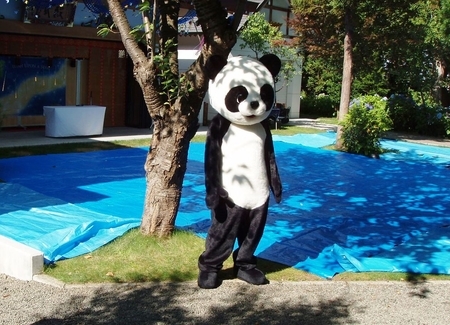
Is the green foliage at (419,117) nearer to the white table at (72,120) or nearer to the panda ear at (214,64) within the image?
the white table at (72,120)

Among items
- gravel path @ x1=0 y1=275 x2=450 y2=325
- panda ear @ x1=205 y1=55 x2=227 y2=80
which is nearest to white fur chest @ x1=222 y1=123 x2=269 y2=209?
panda ear @ x1=205 y1=55 x2=227 y2=80

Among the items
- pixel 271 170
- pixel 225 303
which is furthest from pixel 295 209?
pixel 225 303

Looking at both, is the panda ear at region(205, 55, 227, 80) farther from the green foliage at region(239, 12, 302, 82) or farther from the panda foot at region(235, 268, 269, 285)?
the green foliage at region(239, 12, 302, 82)

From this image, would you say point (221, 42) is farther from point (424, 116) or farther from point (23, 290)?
point (424, 116)

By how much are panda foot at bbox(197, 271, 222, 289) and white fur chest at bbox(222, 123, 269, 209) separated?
663mm

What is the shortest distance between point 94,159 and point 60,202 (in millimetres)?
3909

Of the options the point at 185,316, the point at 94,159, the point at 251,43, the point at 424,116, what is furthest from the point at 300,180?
the point at 424,116

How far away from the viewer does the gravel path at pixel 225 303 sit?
16.1 feet

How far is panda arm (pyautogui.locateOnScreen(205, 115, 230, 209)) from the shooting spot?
18.3ft

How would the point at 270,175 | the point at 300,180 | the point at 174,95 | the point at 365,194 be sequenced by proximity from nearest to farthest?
the point at 270,175
the point at 174,95
the point at 365,194
the point at 300,180

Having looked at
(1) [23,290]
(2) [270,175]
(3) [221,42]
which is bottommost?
(1) [23,290]

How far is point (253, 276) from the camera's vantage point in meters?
5.75

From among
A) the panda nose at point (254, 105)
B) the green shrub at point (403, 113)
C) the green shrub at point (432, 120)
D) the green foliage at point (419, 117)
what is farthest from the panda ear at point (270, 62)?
the green shrub at point (403, 113)

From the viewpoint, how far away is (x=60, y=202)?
8.40 m
